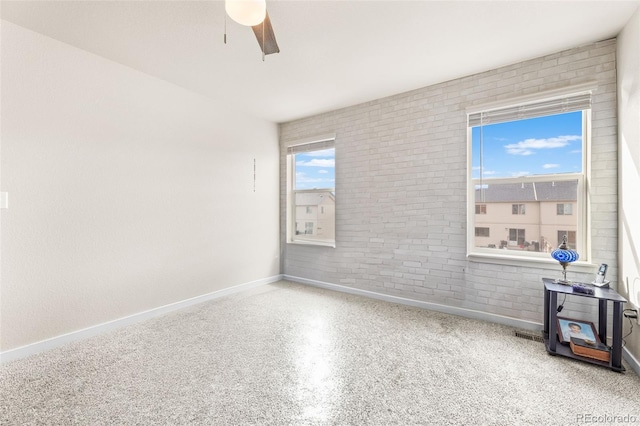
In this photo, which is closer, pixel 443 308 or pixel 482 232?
pixel 482 232

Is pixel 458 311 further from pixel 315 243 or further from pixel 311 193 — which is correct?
pixel 311 193

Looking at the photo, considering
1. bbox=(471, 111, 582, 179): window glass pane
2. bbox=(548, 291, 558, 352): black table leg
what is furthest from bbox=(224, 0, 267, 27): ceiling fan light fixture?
bbox=(548, 291, 558, 352): black table leg

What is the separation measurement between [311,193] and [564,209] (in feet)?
10.2

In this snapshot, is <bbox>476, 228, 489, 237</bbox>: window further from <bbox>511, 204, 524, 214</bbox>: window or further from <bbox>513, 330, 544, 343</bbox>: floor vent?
<bbox>513, 330, 544, 343</bbox>: floor vent

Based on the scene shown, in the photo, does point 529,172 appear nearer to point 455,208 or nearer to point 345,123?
point 455,208

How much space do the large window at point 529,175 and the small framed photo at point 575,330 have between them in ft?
1.97

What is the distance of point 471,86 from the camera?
3086mm

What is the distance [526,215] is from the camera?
2887 millimetres

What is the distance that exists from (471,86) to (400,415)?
315cm

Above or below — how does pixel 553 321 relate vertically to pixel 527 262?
below

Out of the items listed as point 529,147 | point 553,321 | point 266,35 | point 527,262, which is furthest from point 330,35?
point 553,321

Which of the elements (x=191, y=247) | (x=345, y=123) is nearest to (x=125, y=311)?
(x=191, y=247)

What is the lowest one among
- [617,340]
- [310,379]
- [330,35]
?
[310,379]

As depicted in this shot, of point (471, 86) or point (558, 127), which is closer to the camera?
point (558, 127)
